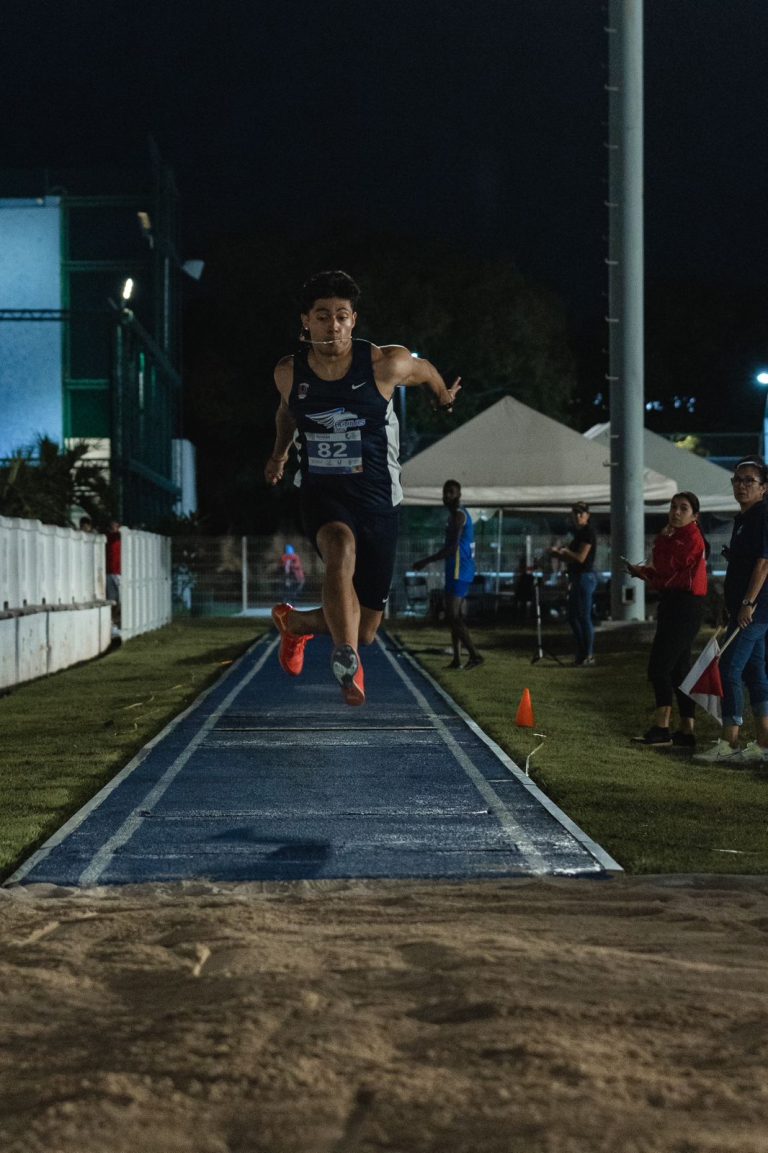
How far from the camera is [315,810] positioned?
9.20 metres

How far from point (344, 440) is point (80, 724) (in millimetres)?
7326

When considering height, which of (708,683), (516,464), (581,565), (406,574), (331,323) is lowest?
(708,683)

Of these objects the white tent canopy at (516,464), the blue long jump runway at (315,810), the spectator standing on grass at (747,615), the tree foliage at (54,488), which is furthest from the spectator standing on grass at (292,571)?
the spectator standing on grass at (747,615)

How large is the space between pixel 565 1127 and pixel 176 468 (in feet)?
160

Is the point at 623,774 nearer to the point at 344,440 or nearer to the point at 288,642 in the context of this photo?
the point at 288,642

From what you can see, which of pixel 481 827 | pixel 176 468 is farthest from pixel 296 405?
pixel 176 468

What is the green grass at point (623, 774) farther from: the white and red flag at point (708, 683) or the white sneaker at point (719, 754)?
the white and red flag at point (708, 683)

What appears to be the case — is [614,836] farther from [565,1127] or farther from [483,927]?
[565,1127]

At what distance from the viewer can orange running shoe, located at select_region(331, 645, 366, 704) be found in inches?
307

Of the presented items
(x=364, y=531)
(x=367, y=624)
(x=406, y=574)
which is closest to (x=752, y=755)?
(x=367, y=624)

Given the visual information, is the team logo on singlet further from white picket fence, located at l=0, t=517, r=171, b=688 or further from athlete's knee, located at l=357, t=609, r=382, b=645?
white picket fence, located at l=0, t=517, r=171, b=688

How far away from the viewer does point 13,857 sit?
791cm

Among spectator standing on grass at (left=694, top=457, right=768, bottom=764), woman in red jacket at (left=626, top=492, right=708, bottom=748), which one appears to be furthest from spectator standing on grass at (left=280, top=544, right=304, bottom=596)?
spectator standing on grass at (left=694, top=457, right=768, bottom=764)

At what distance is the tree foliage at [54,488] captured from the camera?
26312mm
